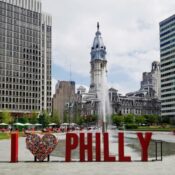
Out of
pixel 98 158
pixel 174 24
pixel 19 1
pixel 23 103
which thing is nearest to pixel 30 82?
pixel 23 103

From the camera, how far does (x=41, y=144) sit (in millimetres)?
26594

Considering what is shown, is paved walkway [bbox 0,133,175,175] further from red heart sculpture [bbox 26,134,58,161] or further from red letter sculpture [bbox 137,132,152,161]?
red letter sculpture [bbox 137,132,152,161]

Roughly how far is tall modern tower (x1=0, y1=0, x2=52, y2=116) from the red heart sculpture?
15079 cm

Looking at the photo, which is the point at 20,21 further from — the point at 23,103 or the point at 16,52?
the point at 23,103

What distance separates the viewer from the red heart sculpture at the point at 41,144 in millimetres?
26469

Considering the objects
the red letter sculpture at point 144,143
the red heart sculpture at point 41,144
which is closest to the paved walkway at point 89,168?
the red heart sculpture at point 41,144

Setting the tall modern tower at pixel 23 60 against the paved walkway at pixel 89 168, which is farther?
the tall modern tower at pixel 23 60

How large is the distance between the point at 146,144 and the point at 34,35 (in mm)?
172120

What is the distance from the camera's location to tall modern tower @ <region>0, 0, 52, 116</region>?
589 ft

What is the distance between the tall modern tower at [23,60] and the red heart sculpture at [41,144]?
15079 cm

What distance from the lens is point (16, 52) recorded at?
184500mm

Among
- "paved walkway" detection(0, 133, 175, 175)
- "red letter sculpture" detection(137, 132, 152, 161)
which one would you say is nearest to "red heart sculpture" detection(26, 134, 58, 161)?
"paved walkway" detection(0, 133, 175, 175)

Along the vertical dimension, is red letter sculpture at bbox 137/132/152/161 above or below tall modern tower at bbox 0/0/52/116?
below

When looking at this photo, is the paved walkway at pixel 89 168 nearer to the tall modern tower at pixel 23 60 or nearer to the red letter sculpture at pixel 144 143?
the red letter sculpture at pixel 144 143
